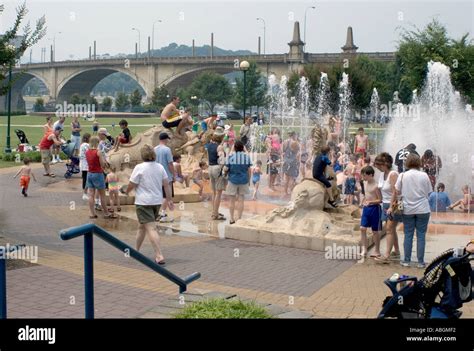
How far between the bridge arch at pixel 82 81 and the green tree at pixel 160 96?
724 cm

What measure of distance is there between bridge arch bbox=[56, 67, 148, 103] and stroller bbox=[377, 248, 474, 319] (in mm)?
103630

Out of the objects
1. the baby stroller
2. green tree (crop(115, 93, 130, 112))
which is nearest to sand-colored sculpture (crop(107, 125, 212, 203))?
the baby stroller

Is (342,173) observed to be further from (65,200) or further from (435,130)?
(435,130)

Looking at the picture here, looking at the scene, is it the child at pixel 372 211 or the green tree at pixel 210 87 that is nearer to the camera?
the child at pixel 372 211

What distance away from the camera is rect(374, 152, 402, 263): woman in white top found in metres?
10.4

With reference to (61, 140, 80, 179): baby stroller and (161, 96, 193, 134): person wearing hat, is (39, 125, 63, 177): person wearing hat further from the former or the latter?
(161, 96, 193, 134): person wearing hat

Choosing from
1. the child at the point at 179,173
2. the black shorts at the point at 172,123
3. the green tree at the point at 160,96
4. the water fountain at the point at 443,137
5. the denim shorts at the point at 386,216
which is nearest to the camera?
the denim shorts at the point at 386,216

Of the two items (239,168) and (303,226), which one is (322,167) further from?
(239,168)

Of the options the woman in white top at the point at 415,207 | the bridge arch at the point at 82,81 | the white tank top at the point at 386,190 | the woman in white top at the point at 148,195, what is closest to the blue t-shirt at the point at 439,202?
the white tank top at the point at 386,190

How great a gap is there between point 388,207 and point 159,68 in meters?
96.7

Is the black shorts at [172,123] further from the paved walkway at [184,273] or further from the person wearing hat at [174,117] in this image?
the paved walkway at [184,273]

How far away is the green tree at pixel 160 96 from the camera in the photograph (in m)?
99.7

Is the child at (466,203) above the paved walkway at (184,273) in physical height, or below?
above

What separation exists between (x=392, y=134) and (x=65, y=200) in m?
15.4
